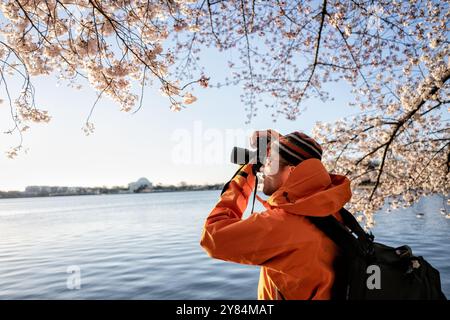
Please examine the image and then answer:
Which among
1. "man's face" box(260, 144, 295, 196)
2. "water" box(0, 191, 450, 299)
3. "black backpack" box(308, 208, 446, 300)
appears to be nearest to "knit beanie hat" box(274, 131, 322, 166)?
"man's face" box(260, 144, 295, 196)

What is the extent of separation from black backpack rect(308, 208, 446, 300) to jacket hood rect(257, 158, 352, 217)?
0.21 ft

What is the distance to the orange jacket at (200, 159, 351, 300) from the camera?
142 centimetres

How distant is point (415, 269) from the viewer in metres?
1.47

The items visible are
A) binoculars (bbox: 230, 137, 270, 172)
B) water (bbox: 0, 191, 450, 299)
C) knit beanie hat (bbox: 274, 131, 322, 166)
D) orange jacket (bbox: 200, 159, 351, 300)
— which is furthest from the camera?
water (bbox: 0, 191, 450, 299)

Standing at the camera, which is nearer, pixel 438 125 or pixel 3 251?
pixel 438 125

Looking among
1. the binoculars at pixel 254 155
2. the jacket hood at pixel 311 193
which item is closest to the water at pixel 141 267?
the binoculars at pixel 254 155

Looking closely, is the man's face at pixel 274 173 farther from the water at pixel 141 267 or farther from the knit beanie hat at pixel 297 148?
the water at pixel 141 267

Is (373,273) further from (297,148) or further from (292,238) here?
(297,148)

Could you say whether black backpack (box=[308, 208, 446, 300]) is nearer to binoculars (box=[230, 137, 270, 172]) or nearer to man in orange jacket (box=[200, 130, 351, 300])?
man in orange jacket (box=[200, 130, 351, 300])

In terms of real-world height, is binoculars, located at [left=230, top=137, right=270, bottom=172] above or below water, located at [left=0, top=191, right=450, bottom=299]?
above

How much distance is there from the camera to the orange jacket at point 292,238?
4.67 feet

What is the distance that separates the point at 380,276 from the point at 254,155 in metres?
0.90

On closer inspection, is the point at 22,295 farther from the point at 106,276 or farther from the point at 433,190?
the point at 433,190
